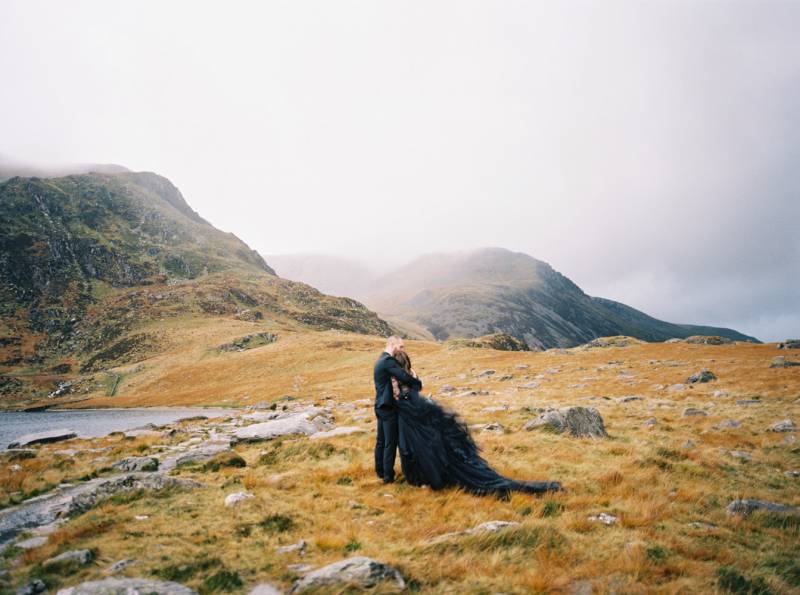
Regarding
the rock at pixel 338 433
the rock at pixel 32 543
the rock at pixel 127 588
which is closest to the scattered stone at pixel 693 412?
the rock at pixel 338 433

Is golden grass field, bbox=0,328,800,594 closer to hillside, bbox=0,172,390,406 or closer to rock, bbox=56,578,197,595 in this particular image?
rock, bbox=56,578,197,595

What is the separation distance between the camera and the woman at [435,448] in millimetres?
9664

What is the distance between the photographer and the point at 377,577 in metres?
5.21

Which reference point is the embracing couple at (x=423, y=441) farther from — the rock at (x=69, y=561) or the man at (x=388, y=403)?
the rock at (x=69, y=561)

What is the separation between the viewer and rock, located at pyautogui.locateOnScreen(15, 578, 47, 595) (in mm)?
5203

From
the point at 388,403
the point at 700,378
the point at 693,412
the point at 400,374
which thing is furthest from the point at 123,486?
the point at 700,378

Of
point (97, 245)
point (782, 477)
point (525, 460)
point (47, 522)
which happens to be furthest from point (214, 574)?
point (97, 245)

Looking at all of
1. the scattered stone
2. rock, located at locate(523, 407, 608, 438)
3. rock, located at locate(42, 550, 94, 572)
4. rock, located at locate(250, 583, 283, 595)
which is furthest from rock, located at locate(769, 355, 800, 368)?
rock, located at locate(42, 550, 94, 572)

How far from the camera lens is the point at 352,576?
17.0 feet

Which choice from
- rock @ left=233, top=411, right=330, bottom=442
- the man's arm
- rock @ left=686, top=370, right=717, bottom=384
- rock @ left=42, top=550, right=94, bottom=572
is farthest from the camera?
rock @ left=686, top=370, right=717, bottom=384

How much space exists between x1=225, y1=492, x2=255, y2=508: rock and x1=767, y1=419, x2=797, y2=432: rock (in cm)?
2032

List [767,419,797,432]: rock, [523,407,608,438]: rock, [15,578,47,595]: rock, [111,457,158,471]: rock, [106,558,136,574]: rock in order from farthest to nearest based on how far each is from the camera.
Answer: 1. [767,419,797,432]: rock
2. [523,407,608,438]: rock
3. [111,457,158,471]: rock
4. [106,558,136,574]: rock
5. [15,578,47,595]: rock

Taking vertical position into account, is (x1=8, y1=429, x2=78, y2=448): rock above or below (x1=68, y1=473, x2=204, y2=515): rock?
below

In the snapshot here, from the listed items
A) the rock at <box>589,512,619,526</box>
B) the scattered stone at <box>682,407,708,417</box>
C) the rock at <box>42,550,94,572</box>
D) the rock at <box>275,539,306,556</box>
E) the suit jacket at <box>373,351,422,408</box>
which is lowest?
the scattered stone at <box>682,407,708,417</box>
